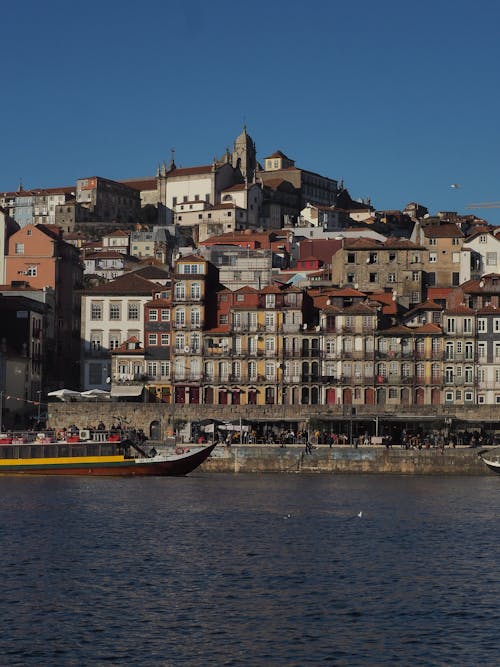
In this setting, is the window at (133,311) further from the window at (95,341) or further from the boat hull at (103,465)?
the boat hull at (103,465)

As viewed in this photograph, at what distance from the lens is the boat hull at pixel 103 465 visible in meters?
78.9

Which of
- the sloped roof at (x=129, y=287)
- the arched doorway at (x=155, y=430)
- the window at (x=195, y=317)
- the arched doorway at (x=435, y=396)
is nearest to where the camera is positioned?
the arched doorway at (x=155, y=430)

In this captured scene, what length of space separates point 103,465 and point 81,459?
54.4 inches

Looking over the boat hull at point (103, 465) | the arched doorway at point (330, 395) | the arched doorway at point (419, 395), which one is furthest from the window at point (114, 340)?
the boat hull at point (103, 465)

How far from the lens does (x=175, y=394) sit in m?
101

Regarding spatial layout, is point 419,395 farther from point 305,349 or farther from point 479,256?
point 479,256

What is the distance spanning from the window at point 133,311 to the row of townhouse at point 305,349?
630 cm

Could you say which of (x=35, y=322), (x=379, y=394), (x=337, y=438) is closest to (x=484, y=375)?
(x=379, y=394)

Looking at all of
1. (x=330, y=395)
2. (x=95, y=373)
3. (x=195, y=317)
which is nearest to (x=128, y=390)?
(x=195, y=317)

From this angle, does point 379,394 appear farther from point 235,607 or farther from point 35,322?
point 235,607

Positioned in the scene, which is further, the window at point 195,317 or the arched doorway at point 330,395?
the window at point 195,317

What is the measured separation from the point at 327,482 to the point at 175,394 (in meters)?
28.3

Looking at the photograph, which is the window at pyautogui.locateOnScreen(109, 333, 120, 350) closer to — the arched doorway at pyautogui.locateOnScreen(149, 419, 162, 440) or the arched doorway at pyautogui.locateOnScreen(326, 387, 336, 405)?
the arched doorway at pyautogui.locateOnScreen(149, 419, 162, 440)

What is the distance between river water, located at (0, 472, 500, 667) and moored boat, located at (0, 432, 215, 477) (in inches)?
492
